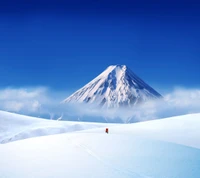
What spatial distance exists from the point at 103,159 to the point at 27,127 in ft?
113

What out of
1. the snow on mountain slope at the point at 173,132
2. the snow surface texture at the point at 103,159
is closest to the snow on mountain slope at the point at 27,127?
the snow on mountain slope at the point at 173,132

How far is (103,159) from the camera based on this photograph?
8.09 m

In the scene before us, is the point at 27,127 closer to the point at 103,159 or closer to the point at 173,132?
the point at 173,132

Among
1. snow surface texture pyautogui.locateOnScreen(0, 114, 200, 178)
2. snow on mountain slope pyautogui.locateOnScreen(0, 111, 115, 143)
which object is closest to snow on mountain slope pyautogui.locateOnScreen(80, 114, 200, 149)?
snow surface texture pyautogui.locateOnScreen(0, 114, 200, 178)

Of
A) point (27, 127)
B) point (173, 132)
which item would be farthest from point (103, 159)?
point (27, 127)

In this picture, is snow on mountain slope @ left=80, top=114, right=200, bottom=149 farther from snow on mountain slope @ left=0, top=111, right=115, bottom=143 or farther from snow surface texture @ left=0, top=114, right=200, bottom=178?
snow on mountain slope @ left=0, top=111, right=115, bottom=143

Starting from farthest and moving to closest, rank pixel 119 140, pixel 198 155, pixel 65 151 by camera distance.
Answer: pixel 119 140 < pixel 65 151 < pixel 198 155

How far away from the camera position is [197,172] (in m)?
6.61

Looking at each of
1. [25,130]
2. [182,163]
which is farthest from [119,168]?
[25,130]

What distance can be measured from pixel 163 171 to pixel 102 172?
4.70 ft

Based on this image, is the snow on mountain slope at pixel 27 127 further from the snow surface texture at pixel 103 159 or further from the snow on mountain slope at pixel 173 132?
the snow surface texture at pixel 103 159

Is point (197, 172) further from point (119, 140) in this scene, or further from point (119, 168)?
point (119, 140)

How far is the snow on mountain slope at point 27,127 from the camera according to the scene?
37.8 m

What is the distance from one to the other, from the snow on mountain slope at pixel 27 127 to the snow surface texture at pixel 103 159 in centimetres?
2762
